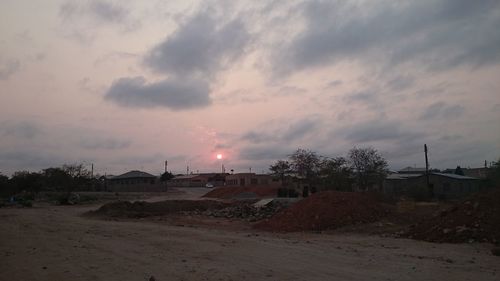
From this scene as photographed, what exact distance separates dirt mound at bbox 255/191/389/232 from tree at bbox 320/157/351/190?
71.0 ft

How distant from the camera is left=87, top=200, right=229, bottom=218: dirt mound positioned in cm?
3462

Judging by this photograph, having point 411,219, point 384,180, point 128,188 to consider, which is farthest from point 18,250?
point 128,188

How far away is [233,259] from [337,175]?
37185 millimetres

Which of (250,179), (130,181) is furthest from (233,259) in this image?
(130,181)

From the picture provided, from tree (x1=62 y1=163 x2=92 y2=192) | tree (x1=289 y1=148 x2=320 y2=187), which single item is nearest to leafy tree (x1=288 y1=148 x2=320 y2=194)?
tree (x1=289 y1=148 x2=320 y2=187)

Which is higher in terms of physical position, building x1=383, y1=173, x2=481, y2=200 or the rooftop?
the rooftop

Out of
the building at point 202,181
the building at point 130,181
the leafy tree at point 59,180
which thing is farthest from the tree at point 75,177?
the building at point 202,181

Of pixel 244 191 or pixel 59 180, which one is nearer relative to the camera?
pixel 59 180

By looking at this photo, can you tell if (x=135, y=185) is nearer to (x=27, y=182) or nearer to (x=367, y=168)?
(x=27, y=182)

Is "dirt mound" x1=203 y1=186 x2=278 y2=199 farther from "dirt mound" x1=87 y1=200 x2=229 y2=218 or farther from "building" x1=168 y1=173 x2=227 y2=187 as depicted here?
"building" x1=168 y1=173 x2=227 y2=187

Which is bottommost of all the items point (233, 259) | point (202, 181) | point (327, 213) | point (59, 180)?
point (233, 259)

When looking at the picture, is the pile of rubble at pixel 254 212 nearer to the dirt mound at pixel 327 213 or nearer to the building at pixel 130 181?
the dirt mound at pixel 327 213

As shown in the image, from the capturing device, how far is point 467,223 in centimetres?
1777

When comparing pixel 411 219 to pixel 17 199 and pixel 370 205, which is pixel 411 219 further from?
pixel 17 199
